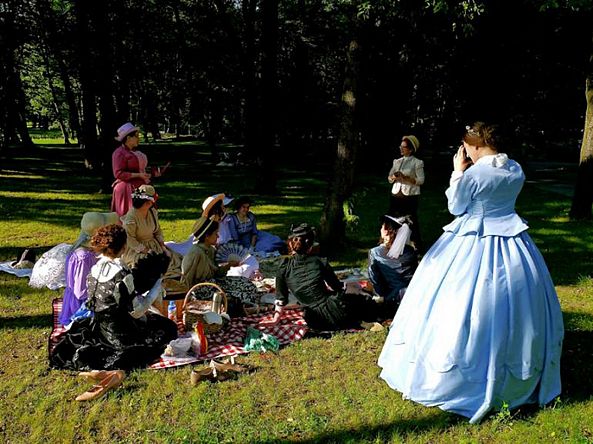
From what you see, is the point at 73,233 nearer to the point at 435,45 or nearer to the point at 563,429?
the point at 563,429

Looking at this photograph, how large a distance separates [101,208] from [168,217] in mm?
2365

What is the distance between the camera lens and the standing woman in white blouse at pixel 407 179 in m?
8.68

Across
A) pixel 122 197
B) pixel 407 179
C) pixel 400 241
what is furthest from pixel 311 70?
pixel 400 241

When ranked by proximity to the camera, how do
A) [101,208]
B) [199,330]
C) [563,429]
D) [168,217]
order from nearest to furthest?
[563,429] → [199,330] → [168,217] → [101,208]

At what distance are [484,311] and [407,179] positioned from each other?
4.82m

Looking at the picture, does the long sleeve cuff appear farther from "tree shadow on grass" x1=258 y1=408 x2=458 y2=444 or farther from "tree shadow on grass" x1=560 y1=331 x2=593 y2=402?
"tree shadow on grass" x1=560 y1=331 x2=593 y2=402

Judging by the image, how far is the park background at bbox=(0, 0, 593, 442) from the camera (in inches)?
171

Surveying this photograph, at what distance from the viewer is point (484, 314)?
4.12 m

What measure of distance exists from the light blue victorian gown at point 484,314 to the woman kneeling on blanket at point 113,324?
265 centimetres

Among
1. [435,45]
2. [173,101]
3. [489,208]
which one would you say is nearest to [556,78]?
[435,45]

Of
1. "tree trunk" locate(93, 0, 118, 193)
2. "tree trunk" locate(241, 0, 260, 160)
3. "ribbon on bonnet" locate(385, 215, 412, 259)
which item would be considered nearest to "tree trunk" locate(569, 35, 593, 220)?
"ribbon on bonnet" locate(385, 215, 412, 259)

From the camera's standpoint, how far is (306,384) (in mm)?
4918

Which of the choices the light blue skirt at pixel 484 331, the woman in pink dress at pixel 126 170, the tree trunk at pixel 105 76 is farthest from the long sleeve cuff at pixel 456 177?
the tree trunk at pixel 105 76

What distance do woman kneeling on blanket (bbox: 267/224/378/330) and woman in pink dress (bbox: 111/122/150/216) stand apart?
139 inches
